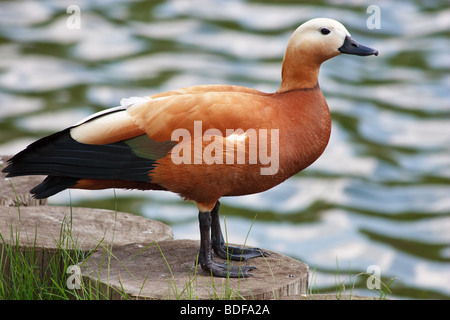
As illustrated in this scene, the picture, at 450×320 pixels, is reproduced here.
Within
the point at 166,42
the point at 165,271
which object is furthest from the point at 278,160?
the point at 166,42

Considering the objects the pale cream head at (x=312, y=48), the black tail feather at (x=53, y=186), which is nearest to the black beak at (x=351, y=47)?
the pale cream head at (x=312, y=48)

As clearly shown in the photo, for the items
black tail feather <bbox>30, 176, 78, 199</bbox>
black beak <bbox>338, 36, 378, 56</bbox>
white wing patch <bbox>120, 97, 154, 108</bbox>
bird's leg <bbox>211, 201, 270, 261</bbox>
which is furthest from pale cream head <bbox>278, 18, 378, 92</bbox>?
black tail feather <bbox>30, 176, 78, 199</bbox>

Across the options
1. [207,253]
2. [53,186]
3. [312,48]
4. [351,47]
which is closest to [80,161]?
[53,186]

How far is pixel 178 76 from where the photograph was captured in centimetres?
1221

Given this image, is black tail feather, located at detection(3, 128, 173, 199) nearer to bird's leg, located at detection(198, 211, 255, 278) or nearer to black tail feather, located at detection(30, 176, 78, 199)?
black tail feather, located at detection(30, 176, 78, 199)

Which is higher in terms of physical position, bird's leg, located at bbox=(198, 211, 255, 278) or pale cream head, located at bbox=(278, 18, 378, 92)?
pale cream head, located at bbox=(278, 18, 378, 92)

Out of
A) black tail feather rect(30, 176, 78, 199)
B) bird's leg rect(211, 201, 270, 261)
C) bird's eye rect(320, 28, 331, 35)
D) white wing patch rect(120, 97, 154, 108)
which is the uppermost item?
bird's eye rect(320, 28, 331, 35)

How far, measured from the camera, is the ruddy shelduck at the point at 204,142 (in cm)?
407

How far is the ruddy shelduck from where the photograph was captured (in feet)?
13.4

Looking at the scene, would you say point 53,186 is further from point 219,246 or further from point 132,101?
point 219,246

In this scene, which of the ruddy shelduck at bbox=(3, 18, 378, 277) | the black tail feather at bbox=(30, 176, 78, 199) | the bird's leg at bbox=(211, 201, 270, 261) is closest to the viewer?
the ruddy shelduck at bbox=(3, 18, 378, 277)

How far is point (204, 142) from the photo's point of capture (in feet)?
13.3

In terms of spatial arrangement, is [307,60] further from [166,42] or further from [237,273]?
[166,42]

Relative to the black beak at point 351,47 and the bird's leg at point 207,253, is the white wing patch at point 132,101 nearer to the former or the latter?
the bird's leg at point 207,253
